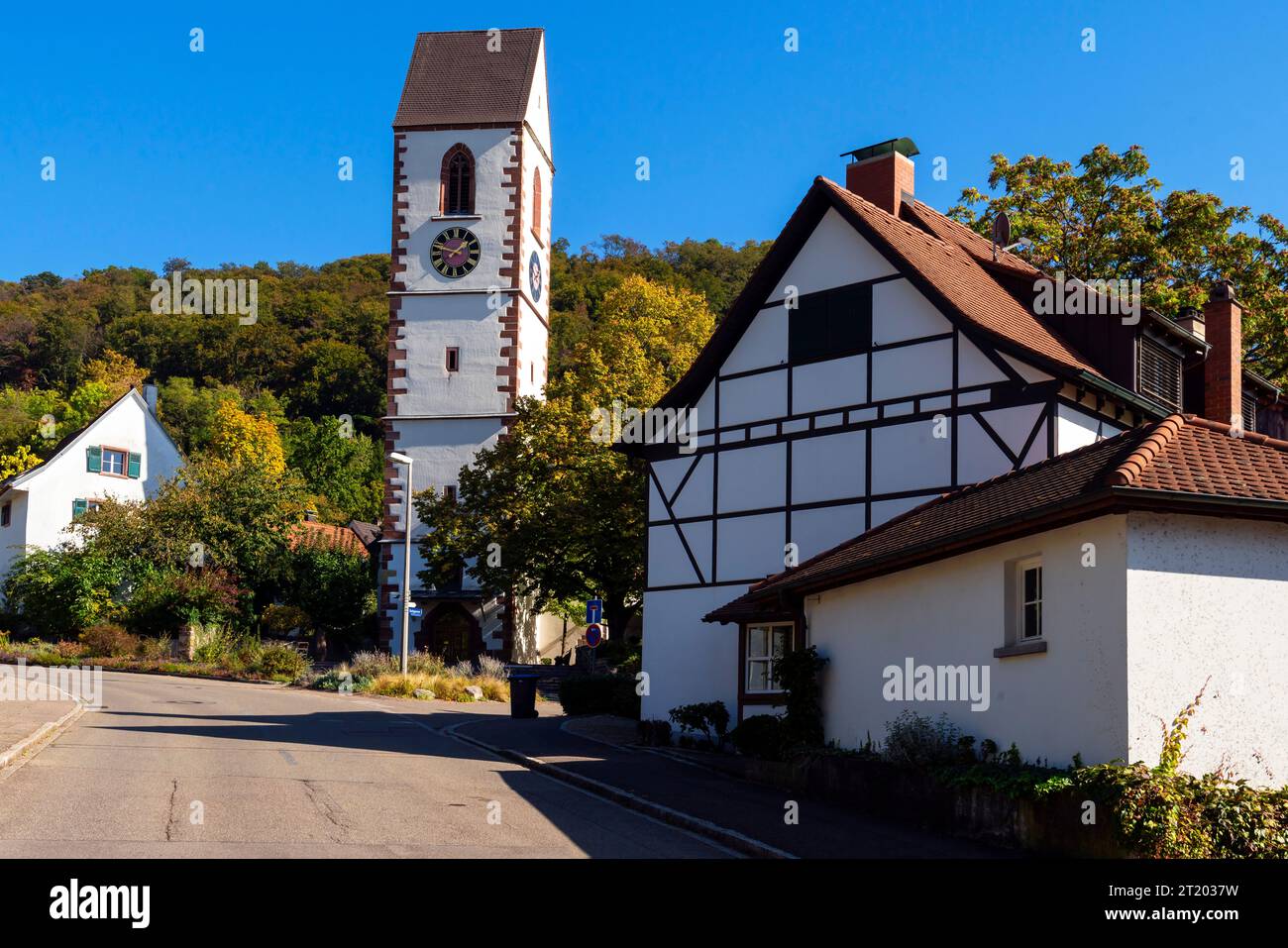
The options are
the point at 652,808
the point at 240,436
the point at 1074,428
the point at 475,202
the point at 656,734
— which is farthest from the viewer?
the point at 240,436

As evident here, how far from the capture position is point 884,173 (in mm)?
29281

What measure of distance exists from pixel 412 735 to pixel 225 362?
84891 mm

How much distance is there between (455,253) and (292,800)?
130ft

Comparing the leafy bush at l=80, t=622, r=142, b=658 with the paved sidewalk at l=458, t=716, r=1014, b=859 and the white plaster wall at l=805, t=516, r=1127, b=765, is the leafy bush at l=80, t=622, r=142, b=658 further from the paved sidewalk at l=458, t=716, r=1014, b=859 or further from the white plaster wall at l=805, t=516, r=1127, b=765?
the white plaster wall at l=805, t=516, r=1127, b=765

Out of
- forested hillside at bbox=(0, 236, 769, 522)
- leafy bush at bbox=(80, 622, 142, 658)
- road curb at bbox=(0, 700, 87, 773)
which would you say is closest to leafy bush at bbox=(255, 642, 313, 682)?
leafy bush at bbox=(80, 622, 142, 658)

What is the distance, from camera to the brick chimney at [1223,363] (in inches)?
1007

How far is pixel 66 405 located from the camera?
8456cm

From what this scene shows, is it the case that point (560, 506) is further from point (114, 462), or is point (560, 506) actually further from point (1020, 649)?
point (114, 462)

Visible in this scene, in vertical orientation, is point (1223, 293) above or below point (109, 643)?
above

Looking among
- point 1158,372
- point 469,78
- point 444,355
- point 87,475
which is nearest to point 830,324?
point 1158,372

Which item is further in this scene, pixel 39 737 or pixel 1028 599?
pixel 39 737

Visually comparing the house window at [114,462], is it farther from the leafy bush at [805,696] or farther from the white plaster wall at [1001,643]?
the white plaster wall at [1001,643]
